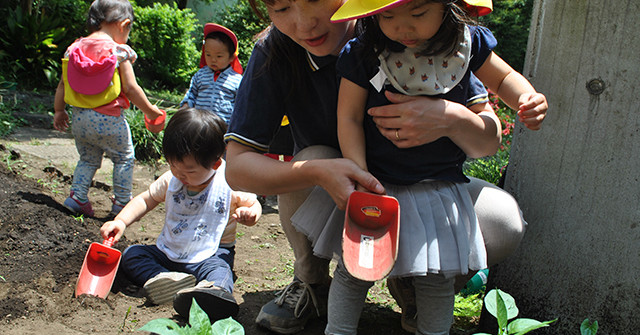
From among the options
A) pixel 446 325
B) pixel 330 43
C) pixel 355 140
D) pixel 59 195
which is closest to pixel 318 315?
pixel 446 325

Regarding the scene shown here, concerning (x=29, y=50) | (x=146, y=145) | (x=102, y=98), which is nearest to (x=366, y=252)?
(x=102, y=98)

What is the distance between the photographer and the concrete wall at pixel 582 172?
177cm

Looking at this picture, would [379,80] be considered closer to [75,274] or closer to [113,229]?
[113,229]

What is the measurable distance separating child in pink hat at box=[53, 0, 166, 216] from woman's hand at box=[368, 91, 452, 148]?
2.38m

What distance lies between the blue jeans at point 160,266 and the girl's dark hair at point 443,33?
1187 mm

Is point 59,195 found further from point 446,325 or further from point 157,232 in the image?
point 446,325

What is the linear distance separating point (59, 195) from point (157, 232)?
100 cm

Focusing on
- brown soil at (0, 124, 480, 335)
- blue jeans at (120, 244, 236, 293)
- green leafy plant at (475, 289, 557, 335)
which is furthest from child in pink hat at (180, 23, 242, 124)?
green leafy plant at (475, 289, 557, 335)

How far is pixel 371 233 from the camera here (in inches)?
64.6

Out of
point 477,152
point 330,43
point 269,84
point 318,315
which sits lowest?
point 318,315

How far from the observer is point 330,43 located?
1.81 meters

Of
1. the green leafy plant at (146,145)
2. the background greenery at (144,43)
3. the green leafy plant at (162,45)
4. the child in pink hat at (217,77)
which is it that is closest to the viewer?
the child in pink hat at (217,77)

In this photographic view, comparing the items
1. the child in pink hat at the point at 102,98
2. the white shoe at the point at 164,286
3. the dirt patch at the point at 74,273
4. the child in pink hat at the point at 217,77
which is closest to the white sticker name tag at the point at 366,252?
the dirt patch at the point at 74,273

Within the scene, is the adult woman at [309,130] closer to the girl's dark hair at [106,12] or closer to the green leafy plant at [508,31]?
the girl's dark hair at [106,12]
